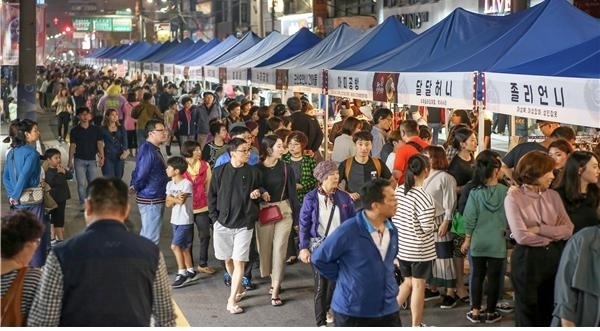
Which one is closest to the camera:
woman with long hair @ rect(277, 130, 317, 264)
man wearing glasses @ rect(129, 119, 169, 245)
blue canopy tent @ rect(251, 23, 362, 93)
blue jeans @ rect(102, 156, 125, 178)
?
man wearing glasses @ rect(129, 119, 169, 245)

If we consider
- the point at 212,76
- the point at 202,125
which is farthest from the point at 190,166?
the point at 212,76

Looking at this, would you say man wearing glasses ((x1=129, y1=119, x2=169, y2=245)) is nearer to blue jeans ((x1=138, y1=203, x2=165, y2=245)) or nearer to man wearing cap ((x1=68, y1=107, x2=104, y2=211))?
blue jeans ((x1=138, y1=203, x2=165, y2=245))

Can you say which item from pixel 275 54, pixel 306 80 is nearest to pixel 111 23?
pixel 275 54

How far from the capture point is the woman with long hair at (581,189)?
649cm

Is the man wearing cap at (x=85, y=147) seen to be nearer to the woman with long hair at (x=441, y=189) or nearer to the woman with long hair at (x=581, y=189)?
the woman with long hair at (x=441, y=189)

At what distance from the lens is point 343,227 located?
5742 mm

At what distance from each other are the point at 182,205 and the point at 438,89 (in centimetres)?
315

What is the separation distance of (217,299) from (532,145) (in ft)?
12.4

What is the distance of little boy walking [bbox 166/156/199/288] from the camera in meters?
9.81

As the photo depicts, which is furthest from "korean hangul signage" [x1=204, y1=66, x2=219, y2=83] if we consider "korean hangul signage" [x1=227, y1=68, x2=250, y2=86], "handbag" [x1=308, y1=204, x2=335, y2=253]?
"handbag" [x1=308, y1=204, x2=335, y2=253]

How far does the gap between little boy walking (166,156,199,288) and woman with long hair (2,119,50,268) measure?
4.60 feet

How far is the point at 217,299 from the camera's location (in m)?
9.47

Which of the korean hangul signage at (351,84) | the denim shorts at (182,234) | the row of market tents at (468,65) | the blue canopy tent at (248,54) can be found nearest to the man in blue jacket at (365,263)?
the row of market tents at (468,65)

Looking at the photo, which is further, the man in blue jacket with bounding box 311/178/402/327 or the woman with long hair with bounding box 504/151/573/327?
the woman with long hair with bounding box 504/151/573/327
